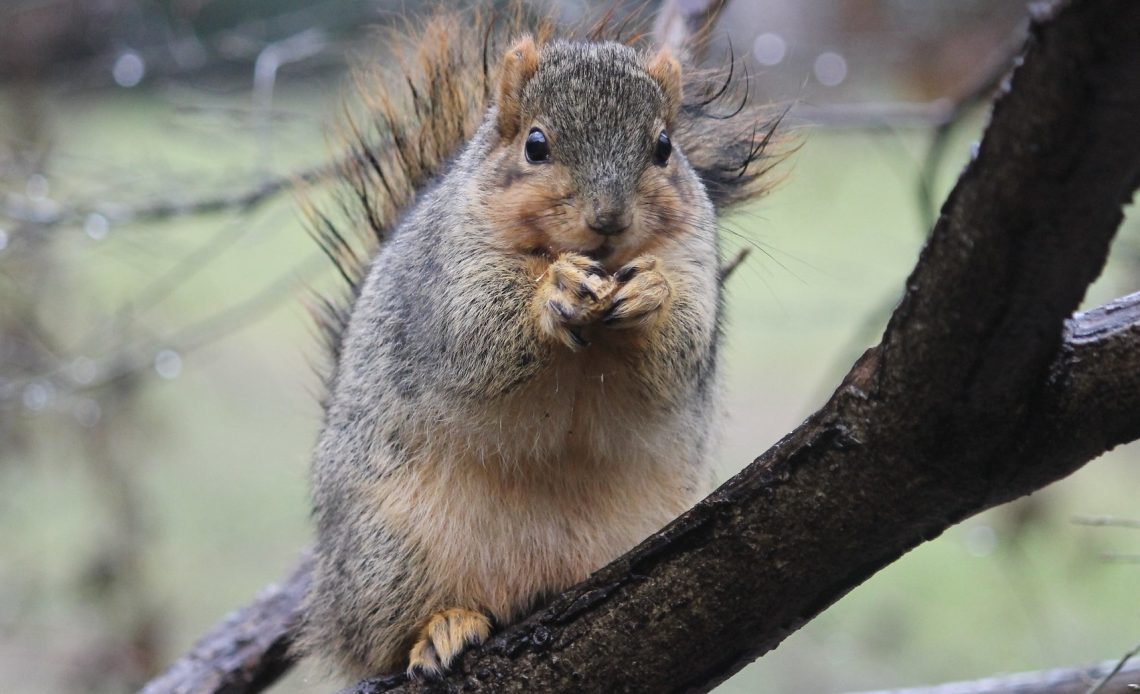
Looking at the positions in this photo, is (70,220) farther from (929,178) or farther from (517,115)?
(929,178)

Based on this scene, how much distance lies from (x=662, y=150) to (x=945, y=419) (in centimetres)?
75

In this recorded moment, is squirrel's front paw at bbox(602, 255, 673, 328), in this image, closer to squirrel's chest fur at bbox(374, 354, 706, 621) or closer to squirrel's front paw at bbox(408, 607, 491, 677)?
squirrel's chest fur at bbox(374, 354, 706, 621)

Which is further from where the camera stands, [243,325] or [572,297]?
[243,325]

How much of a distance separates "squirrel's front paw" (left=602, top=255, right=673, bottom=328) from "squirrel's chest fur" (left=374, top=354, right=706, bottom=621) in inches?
6.3

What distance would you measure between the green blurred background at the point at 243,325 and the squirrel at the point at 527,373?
47 centimetres

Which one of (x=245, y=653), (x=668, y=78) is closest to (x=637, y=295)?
(x=668, y=78)

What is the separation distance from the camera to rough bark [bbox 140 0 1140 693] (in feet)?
3.22

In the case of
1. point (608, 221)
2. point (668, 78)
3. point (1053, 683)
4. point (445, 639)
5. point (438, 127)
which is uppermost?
point (438, 127)

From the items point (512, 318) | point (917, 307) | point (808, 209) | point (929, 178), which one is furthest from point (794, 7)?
point (917, 307)

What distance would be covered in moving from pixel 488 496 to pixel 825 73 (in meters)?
2.20

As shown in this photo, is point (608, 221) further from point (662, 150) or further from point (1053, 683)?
point (1053, 683)

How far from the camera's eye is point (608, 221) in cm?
162

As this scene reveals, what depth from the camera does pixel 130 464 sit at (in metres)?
4.42

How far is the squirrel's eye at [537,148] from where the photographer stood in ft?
5.82
